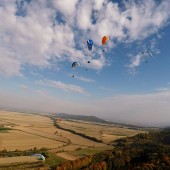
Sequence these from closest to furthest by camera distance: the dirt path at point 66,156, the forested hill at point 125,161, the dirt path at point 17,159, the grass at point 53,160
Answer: the dirt path at point 17,159 → the forested hill at point 125,161 → the grass at point 53,160 → the dirt path at point 66,156

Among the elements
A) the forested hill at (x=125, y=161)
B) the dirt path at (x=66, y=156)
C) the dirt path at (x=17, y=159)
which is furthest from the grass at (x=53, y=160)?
the forested hill at (x=125, y=161)

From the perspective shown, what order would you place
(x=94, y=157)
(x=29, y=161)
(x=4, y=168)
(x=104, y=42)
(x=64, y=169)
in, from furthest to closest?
(x=94, y=157), (x=29, y=161), (x=64, y=169), (x=4, y=168), (x=104, y=42)

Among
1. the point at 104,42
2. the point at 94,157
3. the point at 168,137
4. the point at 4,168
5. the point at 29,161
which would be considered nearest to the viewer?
the point at 104,42

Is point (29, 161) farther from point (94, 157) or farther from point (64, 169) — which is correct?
point (94, 157)

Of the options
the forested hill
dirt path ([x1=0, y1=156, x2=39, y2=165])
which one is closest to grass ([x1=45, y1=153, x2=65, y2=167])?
dirt path ([x1=0, y1=156, x2=39, y2=165])

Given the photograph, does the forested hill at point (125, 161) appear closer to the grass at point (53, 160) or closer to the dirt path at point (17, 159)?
the grass at point (53, 160)

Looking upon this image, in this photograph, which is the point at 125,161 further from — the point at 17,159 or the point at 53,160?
the point at 17,159

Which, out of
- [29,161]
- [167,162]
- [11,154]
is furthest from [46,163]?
[167,162]

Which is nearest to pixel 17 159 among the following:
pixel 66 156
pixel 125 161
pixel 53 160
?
pixel 53 160

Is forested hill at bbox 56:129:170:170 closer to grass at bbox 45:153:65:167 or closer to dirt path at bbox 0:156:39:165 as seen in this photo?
grass at bbox 45:153:65:167
